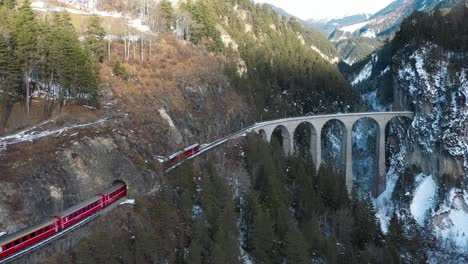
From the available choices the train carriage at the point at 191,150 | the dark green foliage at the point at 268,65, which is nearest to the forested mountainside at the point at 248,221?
the train carriage at the point at 191,150

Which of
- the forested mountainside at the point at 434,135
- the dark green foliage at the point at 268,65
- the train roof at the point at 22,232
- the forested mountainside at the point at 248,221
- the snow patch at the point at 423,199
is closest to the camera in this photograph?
the train roof at the point at 22,232

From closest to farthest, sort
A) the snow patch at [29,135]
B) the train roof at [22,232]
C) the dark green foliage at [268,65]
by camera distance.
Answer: the train roof at [22,232] → the snow patch at [29,135] → the dark green foliage at [268,65]

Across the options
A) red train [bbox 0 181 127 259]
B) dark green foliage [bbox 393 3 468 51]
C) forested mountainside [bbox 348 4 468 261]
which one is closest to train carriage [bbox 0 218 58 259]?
red train [bbox 0 181 127 259]

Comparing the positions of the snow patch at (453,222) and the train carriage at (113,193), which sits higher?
the train carriage at (113,193)

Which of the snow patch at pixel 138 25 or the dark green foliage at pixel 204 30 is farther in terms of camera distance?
the dark green foliage at pixel 204 30

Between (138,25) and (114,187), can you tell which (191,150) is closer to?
(114,187)

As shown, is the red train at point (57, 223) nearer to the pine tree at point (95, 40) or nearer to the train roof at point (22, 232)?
the train roof at point (22, 232)
